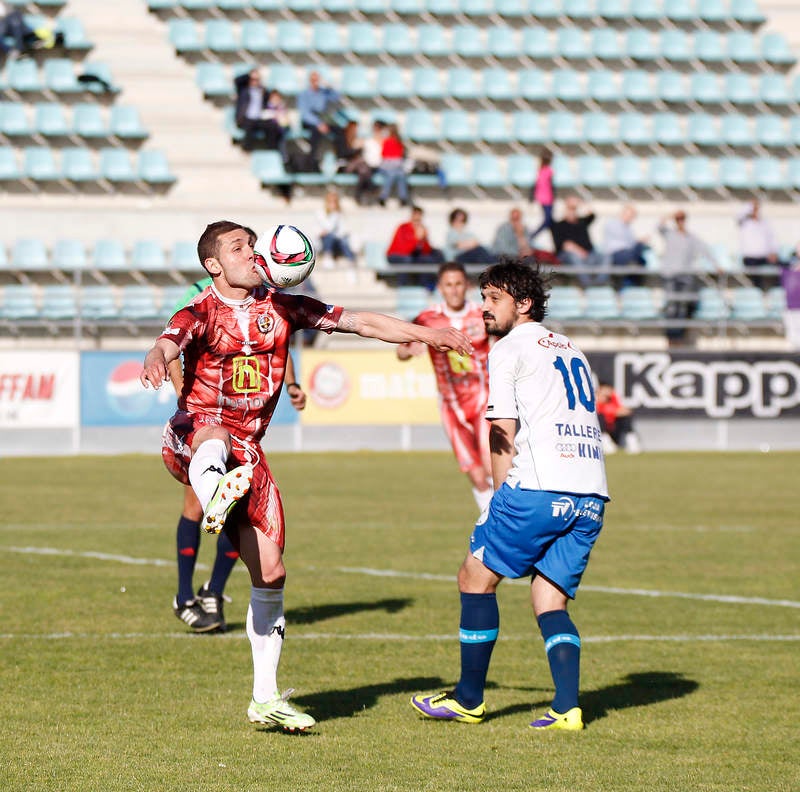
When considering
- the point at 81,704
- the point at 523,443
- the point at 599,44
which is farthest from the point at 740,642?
the point at 599,44

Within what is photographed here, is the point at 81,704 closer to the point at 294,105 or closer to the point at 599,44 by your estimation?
the point at 294,105

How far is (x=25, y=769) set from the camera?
5.36 m

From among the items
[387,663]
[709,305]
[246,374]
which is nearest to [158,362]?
[246,374]

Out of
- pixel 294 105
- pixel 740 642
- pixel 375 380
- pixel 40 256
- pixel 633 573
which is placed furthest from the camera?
pixel 294 105

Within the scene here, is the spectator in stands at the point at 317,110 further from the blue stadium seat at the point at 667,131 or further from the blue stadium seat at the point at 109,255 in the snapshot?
the blue stadium seat at the point at 667,131

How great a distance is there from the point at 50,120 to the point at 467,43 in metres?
8.62

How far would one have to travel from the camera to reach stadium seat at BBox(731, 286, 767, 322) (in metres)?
27.5

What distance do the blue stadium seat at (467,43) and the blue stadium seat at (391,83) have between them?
58.7 inches

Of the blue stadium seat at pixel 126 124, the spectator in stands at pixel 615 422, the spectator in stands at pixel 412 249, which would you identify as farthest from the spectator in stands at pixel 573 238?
the blue stadium seat at pixel 126 124

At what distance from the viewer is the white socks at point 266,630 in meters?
6.16

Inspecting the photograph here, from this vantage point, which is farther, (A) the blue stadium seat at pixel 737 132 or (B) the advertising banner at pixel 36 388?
(A) the blue stadium seat at pixel 737 132

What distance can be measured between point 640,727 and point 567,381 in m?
1.45

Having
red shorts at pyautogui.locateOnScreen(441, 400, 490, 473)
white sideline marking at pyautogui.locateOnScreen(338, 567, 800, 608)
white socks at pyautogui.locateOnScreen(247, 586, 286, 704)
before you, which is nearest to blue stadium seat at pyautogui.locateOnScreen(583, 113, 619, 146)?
red shorts at pyautogui.locateOnScreen(441, 400, 490, 473)

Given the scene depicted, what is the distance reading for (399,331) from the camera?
6.23 meters
